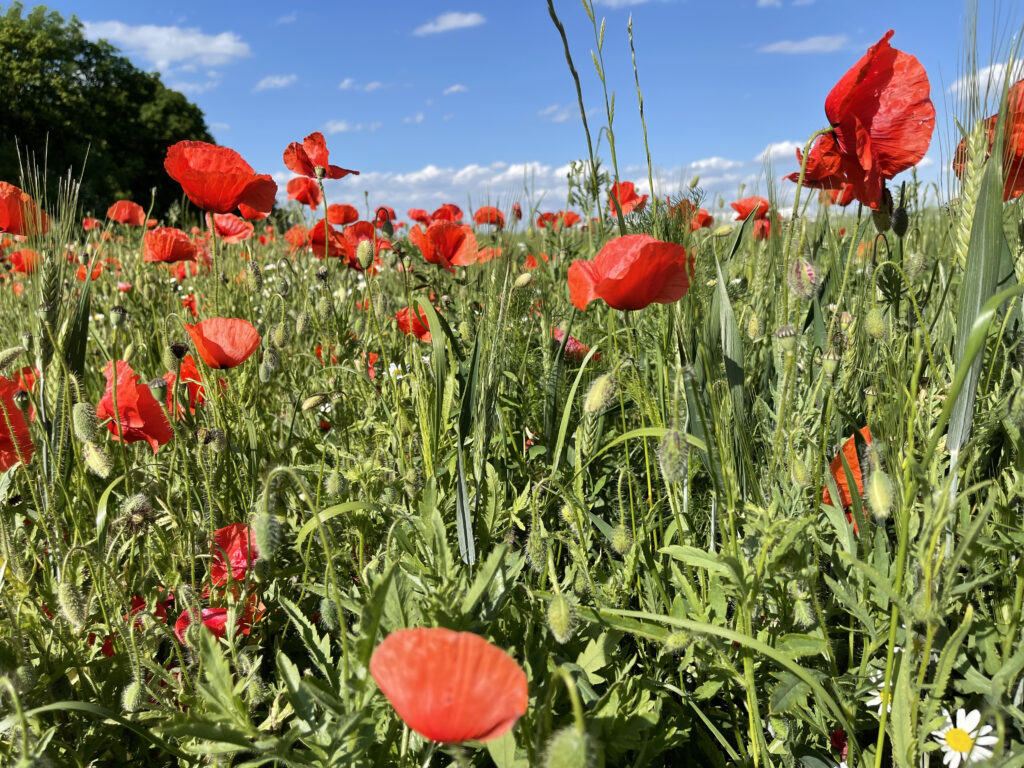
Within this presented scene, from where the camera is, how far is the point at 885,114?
137cm

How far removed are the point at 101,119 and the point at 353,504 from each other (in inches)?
1581

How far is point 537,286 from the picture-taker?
308 centimetres

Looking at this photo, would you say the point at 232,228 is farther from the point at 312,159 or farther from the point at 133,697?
the point at 133,697

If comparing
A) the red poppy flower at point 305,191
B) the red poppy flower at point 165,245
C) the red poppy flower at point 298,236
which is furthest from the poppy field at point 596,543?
the red poppy flower at point 298,236

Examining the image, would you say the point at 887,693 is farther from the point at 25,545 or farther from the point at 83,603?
the point at 25,545

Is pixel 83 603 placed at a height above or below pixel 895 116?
below

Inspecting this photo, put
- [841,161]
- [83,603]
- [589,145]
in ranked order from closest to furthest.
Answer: [83,603], [841,161], [589,145]

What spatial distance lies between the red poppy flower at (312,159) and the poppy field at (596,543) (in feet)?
1.38

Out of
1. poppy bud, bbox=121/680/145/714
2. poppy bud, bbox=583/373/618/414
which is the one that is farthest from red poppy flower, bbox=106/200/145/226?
poppy bud, bbox=583/373/618/414

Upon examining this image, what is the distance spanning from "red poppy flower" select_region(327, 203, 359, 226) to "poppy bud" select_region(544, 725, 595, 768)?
2966 millimetres

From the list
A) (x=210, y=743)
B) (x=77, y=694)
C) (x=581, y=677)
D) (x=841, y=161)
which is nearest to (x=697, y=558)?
(x=581, y=677)

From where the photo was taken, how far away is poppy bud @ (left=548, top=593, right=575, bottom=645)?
36.8 inches

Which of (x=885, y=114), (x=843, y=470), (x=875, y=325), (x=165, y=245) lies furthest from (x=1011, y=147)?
(x=165, y=245)

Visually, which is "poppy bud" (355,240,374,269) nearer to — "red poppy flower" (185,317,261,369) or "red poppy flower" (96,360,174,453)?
"red poppy flower" (185,317,261,369)
